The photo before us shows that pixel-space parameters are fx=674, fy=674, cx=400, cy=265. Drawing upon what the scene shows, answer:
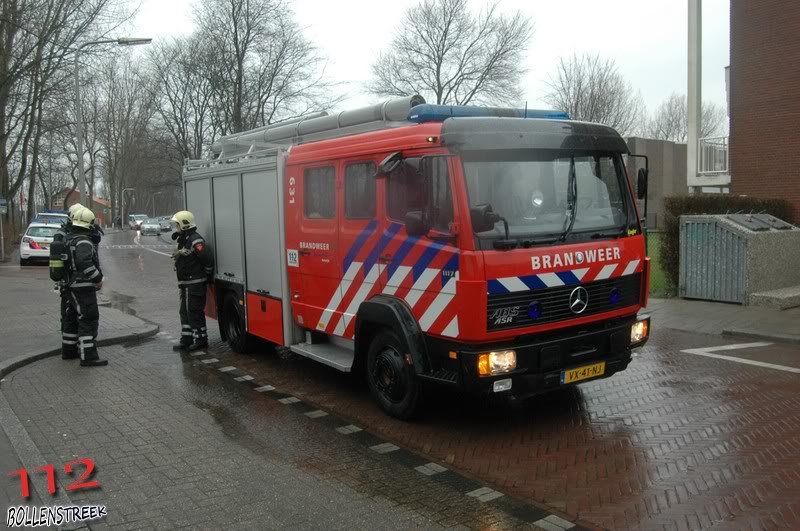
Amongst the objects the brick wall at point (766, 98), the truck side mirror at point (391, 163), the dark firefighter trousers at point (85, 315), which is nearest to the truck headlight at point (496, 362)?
the truck side mirror at point (391, 163)

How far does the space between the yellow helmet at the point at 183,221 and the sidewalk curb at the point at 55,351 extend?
2116 mm

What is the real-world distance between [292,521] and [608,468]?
2.31 metres

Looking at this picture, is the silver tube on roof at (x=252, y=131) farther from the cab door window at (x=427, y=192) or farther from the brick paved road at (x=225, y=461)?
the brick paved road at (x=225, y=461)

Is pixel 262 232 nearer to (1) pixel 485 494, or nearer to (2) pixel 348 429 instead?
(2) pixel 348 429

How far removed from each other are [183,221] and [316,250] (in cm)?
289

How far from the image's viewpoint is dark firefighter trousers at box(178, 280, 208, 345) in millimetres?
9148

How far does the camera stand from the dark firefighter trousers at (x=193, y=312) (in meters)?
9.15

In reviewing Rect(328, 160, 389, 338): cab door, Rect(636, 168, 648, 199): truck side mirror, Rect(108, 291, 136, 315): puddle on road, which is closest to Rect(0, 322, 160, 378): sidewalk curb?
Rect(108, 291, 136, 315): puddle on road

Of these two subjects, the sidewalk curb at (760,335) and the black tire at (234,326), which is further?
the sidewalk curb at (760,335)

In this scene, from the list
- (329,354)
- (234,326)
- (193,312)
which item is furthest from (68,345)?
(329,354)

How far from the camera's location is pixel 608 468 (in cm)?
490

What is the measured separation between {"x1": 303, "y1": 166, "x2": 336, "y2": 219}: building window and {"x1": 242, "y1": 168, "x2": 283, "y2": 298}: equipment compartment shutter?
Answer: 545 mm

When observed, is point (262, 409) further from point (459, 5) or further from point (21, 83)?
point (459, 5)

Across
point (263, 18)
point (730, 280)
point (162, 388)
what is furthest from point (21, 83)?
point (730, 280)
